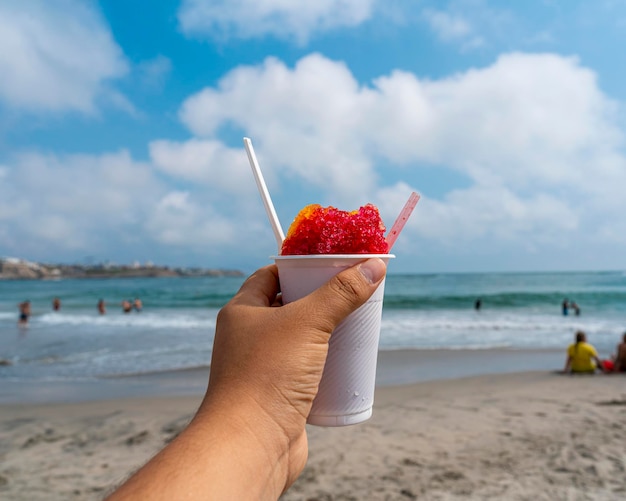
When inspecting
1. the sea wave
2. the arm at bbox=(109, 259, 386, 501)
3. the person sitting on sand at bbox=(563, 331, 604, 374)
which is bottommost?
the sea wave

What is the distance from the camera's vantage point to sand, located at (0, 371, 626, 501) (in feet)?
15.4

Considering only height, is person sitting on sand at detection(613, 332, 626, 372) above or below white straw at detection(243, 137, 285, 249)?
below

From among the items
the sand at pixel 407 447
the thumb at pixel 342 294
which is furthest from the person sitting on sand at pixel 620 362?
the thumb at pixel 342 294

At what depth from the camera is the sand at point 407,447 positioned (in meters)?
4.69

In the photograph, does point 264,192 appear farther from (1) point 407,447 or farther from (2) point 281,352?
(1) point 407,447

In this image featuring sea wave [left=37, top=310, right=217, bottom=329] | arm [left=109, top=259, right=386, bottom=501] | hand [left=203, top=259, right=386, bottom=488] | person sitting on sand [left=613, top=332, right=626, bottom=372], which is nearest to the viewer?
arm [left=109, top=259, right=386, bottom=501]

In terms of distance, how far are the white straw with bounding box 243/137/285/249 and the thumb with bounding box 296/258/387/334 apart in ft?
1.60

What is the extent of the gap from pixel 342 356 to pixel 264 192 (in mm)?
726

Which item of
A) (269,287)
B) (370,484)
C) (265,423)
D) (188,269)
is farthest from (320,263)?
(188,269)

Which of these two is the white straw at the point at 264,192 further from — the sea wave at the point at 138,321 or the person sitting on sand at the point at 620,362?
the sea wave at the point at 138,321

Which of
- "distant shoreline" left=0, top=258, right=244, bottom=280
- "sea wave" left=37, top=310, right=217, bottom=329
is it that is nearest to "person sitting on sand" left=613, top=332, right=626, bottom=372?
"sea wave" left=37, top=310, right=217, bottom=329

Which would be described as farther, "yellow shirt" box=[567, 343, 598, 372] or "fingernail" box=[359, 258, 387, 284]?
"yellow shirt" box=[567, 343, 598, 372]

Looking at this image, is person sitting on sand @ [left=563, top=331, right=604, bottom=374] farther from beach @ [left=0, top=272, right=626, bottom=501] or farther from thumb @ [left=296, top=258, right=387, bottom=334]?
thumb @ [left=296, top=258, right=387, bottom=334]

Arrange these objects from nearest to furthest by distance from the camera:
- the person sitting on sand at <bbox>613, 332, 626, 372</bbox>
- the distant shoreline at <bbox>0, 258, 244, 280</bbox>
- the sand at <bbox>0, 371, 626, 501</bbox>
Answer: the sand at <bbox>0, 371, 626, 501</bbox>, the person sitting on sand at <bbox>613, 332, 626, 372</bbox>, the distant shoreline at <bbox>0, 258, 244, 280</bbox>
